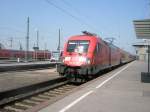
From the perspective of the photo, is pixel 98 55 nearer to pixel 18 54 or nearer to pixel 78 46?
pixel 78 46

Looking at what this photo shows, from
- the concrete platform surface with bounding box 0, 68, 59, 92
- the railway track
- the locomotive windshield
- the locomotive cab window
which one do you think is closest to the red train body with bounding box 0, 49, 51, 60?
the concrete platform surface with bounding box 0, 68, 59, 92

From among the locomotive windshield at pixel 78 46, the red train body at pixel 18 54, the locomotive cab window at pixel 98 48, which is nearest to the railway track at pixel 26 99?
the locomotive windshield at pixel 78 46

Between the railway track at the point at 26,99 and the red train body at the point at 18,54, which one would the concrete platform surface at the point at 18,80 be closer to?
the railway track at the point at 26,99

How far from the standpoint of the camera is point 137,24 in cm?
1728

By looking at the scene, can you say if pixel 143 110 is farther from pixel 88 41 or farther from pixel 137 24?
pixel 88 41

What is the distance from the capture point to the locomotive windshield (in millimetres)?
19297

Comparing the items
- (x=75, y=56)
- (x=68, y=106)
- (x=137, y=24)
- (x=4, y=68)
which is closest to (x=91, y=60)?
(x=75, y=56)

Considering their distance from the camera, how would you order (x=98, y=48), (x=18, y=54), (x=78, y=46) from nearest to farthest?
(x=78, y=46) → (x=98, y=48) → (x=18, y=54)

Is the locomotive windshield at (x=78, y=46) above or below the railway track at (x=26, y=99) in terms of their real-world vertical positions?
above

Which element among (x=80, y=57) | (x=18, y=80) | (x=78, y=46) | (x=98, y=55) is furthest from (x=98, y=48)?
(x=18, y=80)

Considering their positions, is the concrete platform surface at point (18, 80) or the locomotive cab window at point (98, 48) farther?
the locomotive cab window at point (98, 48)

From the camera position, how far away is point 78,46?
19.5m

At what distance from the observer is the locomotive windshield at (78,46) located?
1930 cm

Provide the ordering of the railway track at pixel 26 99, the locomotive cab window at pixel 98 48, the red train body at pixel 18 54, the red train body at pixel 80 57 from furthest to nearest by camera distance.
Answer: the red train body at pixel 18 54 → the locomotive cab window at pixel 98 48 → the red train body at pixel 80 57 → the railway track at pixel 26 99
